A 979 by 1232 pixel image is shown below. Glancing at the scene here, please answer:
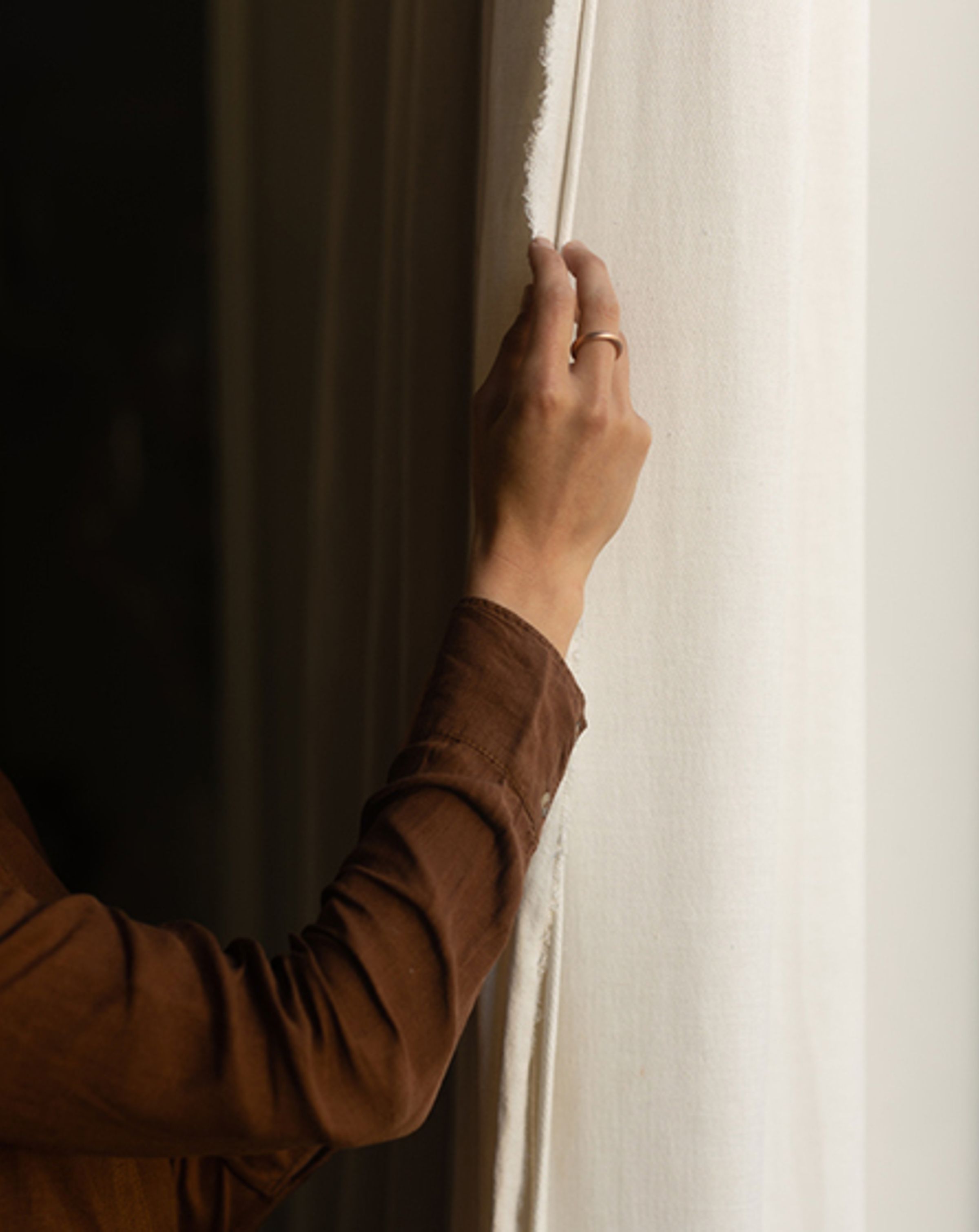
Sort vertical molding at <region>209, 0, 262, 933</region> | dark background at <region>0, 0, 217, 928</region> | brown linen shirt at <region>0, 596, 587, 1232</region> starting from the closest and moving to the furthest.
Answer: brown linen shirt at <region>0, 596, 587, 1232</region> → vertical molding at <region>209, 0, 262, 933</region> → dark background at <region>0, 0, 217, 928</region>

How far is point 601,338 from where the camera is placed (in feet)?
1.72

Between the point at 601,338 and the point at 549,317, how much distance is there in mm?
28

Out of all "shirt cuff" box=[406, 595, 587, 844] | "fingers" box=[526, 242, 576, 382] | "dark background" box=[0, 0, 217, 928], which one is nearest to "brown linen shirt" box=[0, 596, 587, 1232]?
"shirt cuff" box=[406, 595, 587, 844]

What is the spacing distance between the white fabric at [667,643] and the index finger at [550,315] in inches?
1.4

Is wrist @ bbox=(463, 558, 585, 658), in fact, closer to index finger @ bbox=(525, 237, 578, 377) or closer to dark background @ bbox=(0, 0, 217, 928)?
index finger @ bbox=(525, 237, 578, 377)

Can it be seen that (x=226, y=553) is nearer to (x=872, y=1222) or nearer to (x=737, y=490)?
(x=737, y=490)

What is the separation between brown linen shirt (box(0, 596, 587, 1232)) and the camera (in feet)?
1.45

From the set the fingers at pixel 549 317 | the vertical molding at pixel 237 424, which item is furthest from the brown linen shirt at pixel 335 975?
the vertical molding at pixel 237 424

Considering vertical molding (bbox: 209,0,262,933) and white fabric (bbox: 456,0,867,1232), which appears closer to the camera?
white fabric (bbox: 456,0,867,1232)

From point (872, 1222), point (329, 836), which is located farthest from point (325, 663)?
Result: point (872, 1222)

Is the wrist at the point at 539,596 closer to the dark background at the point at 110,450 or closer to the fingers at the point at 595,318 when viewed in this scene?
the fingers at the point at 595,318

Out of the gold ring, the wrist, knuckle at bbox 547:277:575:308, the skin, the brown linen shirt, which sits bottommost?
the brown linen shirt

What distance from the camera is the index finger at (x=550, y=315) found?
1.67 ft

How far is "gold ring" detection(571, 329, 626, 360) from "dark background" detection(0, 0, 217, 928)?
615mm
